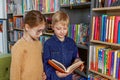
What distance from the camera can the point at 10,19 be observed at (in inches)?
149

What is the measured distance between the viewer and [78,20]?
227cm

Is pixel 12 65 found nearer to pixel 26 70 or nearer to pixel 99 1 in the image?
pixel 26 70

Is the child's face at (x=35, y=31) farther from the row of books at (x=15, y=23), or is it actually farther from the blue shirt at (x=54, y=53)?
the row of books at (x=15, y=23)

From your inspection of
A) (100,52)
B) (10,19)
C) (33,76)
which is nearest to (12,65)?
(33,76)

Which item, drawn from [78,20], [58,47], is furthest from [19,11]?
[58,47]

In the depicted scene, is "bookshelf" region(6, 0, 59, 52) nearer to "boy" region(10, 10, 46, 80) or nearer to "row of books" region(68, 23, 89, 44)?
"row of books" region(68, 23, 89, 44)

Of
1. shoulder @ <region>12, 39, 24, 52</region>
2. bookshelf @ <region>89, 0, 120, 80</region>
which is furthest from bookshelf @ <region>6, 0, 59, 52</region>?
shoulder @ <region>12, 39, 24, 52</region>

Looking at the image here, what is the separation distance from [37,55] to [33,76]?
18 cm

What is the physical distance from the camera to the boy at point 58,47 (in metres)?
1.51

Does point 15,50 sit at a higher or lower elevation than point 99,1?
lower

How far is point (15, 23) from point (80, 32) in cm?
202

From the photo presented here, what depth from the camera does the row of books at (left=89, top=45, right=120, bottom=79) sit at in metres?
1.57

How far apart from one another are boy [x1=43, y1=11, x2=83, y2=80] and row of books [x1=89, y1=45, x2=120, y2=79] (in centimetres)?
30

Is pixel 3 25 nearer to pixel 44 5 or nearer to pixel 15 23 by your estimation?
pixel 15 23
